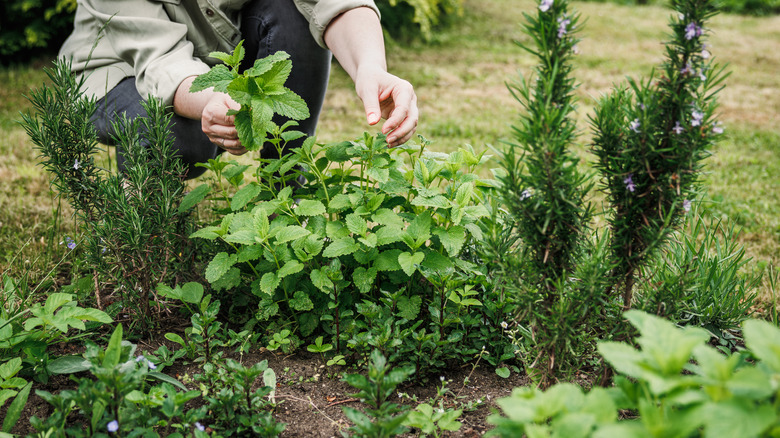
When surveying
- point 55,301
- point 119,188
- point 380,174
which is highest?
point 380,174

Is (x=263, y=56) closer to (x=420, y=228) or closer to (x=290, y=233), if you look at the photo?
(x=290, y=233)

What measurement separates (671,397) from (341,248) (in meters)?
0.96

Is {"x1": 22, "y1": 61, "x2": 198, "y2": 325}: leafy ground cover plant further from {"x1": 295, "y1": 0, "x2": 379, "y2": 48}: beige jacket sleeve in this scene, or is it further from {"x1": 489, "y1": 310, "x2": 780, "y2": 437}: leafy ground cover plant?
{"x1": 489, "y1": 310, "x2": 780, "y2": 437}: leafy ground cover plant

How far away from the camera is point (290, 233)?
162cm

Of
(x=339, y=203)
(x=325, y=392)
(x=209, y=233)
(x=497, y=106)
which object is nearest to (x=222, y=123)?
(x=209, y=233)

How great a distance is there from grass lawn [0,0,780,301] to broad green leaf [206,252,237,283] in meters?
0.66

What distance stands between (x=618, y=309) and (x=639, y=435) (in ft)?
2.15

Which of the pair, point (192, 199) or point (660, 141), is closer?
point (660, 141)

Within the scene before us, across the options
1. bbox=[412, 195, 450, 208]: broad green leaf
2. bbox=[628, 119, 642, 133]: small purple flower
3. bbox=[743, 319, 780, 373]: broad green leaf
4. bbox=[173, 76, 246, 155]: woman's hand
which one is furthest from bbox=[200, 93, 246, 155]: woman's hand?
Answer: bbox=[743, 319, 780, 373]: broad green leaf

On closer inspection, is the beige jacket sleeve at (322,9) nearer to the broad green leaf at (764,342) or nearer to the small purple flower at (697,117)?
the small purple flower at (697,117)

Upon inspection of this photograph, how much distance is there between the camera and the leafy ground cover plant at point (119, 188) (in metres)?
1.65

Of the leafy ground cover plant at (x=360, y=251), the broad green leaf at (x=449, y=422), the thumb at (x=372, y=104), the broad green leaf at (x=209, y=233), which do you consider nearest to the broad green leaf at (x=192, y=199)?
the leafy ground cover plant at (x=360, y=251)

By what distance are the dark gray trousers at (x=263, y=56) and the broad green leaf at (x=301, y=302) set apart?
837 mm

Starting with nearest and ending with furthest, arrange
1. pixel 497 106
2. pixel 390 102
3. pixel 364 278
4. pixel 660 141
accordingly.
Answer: pixel 660 141 < pixel 364 278 < pixel 390 102 < pixel 497 106
